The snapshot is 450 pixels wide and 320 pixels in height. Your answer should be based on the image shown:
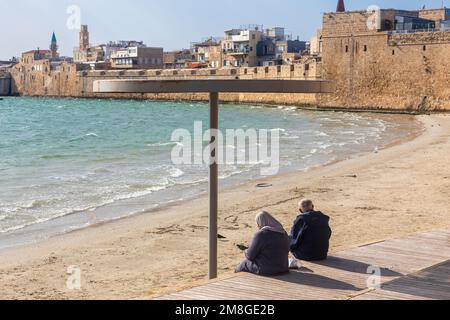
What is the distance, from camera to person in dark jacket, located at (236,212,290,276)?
526cm

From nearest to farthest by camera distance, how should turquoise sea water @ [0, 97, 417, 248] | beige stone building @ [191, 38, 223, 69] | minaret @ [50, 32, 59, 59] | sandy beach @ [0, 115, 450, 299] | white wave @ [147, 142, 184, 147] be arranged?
sandy beach @ [0, 115, 450, 299] < turquoise sea water @ [0, 97, 417, 248] < white wave @ [147, 142, 184, 147] < beige stone building @ [191, 38, 223, 69] < minaret @ [50, 32, 59, 59]

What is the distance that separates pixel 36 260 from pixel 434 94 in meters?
34.4

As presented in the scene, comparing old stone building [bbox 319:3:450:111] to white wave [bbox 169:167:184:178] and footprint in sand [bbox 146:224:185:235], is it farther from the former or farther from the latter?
footprint in sand [bbox 146:224:185:235]

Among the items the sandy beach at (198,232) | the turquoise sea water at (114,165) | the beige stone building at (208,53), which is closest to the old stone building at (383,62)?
the turquoise sea water at (114,165)

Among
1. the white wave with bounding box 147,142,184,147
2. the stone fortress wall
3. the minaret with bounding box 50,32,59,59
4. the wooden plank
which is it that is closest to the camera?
the wooden plank

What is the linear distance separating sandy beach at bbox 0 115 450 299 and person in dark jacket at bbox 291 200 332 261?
2.60 ft

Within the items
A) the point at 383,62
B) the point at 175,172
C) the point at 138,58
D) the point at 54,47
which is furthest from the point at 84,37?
the point at 175,172

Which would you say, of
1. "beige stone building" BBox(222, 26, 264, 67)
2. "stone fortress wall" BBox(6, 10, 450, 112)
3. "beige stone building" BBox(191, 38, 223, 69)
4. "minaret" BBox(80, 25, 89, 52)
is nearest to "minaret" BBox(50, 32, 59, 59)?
"minaret" BBox(80, 25, 89, 52)

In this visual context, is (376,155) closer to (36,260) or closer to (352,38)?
(36,260)

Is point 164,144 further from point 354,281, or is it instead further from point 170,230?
point 354,281

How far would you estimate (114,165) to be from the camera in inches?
710

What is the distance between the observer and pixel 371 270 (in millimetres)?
5543

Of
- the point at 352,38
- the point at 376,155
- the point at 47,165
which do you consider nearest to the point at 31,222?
the point at 47,165

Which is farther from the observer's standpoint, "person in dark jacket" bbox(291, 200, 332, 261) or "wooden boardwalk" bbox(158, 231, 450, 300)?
"person in dark jacket" bbox(291, 200, 332, 261)
